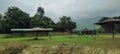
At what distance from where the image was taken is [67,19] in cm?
8756

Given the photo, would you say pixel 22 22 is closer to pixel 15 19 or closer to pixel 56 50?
pixel 15 19

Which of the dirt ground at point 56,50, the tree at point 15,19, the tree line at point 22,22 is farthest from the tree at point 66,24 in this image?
the dirt ground at point 56,50

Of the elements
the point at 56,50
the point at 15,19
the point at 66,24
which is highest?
the point at 15,19

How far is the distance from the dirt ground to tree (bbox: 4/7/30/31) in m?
46.0

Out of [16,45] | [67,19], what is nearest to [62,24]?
[67,19]

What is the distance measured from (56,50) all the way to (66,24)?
5949cm

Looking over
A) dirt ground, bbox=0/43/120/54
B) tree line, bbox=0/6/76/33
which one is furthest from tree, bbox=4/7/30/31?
dirt ground, bbox=0/43/120/54

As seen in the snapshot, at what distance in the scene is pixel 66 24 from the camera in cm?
8569

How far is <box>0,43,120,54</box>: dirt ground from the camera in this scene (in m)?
24.1

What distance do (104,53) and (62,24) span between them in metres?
62.0

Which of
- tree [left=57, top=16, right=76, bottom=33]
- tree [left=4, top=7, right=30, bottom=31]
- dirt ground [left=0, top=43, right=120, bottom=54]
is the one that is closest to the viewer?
dirt ground [left=0, top=43, right=120, bottom=54]

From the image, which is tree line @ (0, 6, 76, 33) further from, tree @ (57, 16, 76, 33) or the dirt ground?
the dirt ground

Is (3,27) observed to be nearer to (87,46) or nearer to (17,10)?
(17,10)

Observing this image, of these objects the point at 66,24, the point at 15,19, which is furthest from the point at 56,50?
the point at 66,24
